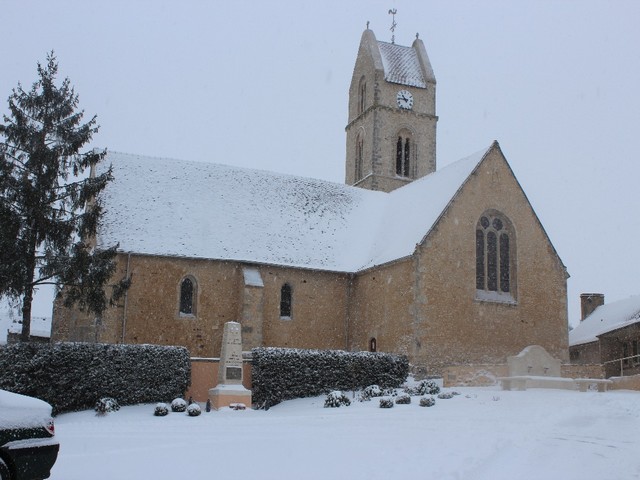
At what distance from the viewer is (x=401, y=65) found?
160ft

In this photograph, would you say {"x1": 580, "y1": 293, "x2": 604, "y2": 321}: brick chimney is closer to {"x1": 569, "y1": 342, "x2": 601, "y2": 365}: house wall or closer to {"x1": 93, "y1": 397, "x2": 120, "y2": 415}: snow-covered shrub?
{"x1": 569, "y1": 342, "x2": 601, "y2": 365}: house wall

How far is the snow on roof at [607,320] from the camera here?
132ft

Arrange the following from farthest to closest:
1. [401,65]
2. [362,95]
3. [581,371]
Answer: [362,95], [401,65], [581,371]

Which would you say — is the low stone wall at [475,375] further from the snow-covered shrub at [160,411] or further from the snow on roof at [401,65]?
the snow on roof at [401,65]

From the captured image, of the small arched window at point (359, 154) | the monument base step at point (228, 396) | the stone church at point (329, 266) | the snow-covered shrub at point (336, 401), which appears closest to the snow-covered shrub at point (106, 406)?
the monument base step at point (228, 396)

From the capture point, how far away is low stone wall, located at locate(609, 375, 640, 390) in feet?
82.8

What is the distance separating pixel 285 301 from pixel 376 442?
57.3ft

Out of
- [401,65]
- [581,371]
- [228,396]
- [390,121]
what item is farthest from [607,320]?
[228,396]

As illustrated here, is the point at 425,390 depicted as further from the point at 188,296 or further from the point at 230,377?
the point at 188,296

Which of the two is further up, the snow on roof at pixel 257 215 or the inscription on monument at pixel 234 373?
the snow on roof at pixel 257 215

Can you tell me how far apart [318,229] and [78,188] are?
1272 centimetres

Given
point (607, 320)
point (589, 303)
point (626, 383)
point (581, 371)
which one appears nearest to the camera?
point (626, 383)

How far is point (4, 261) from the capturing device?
74.0 ft

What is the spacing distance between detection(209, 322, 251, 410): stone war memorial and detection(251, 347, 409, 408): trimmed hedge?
533 mm
